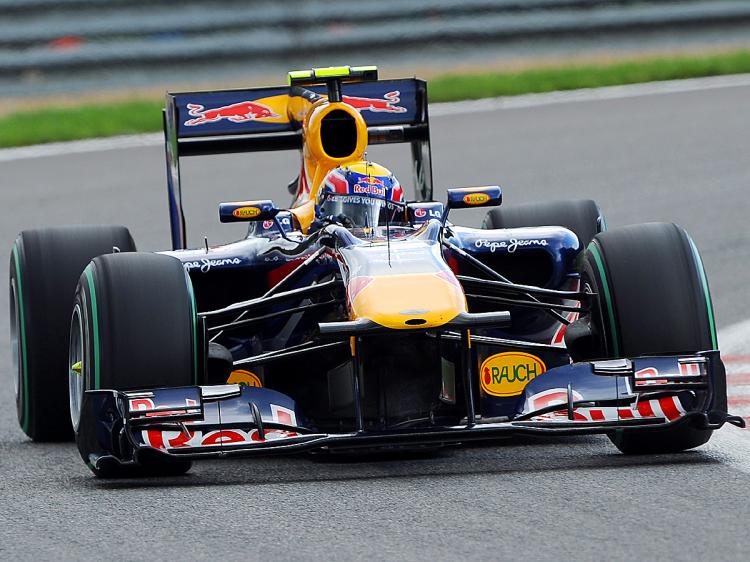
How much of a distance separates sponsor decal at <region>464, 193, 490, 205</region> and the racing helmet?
0.31m

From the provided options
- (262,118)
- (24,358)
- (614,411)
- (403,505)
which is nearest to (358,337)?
(403,505)

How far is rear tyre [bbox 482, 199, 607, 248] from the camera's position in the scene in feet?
29.9

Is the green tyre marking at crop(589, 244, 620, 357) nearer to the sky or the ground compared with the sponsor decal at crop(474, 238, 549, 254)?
nearer to the ground

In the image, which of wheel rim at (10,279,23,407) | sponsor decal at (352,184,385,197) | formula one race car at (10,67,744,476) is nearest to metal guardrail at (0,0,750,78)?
wheel rim at (10,279,23,407)

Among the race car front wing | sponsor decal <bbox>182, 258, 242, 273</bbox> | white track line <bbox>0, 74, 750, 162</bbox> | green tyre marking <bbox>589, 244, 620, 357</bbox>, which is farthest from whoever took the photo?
white track line <bbox>0, 74, 750, 162</bbox>

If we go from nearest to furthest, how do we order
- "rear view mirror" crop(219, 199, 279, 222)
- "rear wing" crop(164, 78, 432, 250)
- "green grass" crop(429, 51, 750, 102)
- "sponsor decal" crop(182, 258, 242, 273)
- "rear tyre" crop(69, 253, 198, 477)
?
"rear tyre" crop(69, 253, 198, 477) → "rear view mirror" crop(219, 199, 279, 222) → "sponsor decal" crop(182, 258, 242, 273) → "rear wing" crop(164, 78, 432, 250) → "green grass" crop(429, 51, 750, 102)

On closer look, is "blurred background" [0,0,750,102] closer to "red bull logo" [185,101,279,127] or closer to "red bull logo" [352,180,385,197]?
"red bull logo" [185,101,279,127]

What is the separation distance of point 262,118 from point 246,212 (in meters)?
1.77

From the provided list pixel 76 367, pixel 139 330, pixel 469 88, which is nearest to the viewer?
pixel 139 330

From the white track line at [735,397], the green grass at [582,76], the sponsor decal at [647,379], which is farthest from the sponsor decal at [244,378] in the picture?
the green grass at [582,76]

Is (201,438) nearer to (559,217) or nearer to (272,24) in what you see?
(559,217)

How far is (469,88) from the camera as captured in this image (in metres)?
18.4

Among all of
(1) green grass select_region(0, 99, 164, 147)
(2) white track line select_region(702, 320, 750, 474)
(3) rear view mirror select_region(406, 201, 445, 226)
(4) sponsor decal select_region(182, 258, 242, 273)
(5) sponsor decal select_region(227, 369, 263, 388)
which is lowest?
(2) white track line select_region(702, 320, 750, 474)

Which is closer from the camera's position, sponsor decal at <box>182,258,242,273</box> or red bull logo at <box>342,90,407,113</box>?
sponsor decal at <box>182,258,242,273</box>
